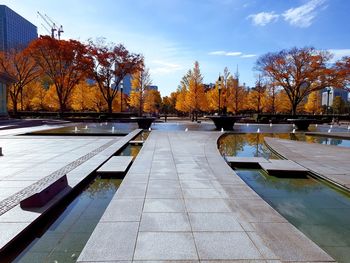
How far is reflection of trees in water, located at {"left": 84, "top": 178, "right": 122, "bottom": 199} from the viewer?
6098mm

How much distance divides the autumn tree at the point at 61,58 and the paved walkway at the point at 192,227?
3375 cm

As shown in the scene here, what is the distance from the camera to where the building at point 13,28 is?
58875mm

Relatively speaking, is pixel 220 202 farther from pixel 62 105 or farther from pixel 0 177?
pixel 62 105

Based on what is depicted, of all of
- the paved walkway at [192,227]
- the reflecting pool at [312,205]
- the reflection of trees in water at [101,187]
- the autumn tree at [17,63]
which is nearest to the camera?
the paved walkway at [192,227]

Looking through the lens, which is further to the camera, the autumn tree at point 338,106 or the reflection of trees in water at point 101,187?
the autumn tree at point 338,106

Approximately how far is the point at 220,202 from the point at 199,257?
80.1 inches

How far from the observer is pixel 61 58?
117ft

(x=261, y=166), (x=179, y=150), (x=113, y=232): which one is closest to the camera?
(x=113, y=232)

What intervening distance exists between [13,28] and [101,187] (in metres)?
73.1

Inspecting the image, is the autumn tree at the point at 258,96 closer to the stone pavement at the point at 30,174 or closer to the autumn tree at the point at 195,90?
the autumn tree at the point at 195,90

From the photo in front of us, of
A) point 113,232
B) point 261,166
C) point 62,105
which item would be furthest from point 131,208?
point 62,105

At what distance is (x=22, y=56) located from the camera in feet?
123

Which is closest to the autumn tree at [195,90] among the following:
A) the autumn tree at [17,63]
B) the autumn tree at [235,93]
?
the autumn tree at [235,93]

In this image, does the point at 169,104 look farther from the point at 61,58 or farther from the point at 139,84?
the point at 61,58
